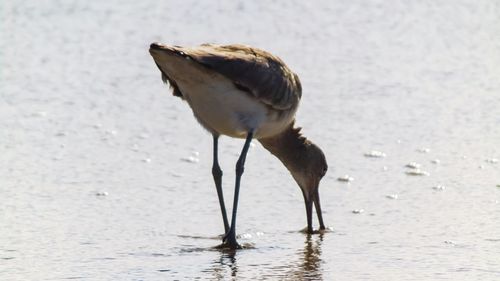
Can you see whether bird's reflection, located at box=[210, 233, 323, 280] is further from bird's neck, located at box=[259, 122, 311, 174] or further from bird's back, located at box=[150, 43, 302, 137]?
bird's neck, located at box=[259, 122, 311, 174]

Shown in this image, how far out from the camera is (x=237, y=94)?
728cm

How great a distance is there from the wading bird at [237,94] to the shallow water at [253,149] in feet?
0.78

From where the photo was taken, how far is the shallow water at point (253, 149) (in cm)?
682

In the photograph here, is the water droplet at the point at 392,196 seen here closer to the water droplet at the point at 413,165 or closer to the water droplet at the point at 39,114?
the water droplet at the point at 413,165

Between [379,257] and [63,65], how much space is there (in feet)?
19.9

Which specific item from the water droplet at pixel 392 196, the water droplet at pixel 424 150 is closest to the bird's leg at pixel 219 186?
the water droplet at pixel 392 196

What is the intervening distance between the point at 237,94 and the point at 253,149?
2.28 meters

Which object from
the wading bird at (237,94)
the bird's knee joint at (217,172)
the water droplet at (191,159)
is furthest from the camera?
the water droplet at (191,159)

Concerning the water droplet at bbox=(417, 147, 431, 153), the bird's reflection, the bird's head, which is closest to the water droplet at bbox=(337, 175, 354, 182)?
the bird's head

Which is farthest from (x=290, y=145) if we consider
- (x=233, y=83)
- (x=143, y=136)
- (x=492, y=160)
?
(x=143, y=136)

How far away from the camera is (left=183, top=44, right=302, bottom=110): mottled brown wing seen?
6969mm

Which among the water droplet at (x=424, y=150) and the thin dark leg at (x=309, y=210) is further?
the water droplet at (x=424, y=150)

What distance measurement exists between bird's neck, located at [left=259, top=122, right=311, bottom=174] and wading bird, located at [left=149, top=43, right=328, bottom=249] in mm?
36

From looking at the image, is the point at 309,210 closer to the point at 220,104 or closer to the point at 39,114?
the point at 220,104
